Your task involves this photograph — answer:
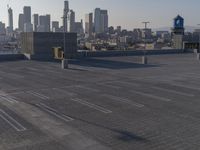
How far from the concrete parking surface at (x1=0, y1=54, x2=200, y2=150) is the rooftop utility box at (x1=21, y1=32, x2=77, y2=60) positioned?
24.6 m

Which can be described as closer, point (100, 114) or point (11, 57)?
point (100, 114)

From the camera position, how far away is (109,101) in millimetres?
21562

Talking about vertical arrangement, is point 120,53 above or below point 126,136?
above

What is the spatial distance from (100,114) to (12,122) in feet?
16.1

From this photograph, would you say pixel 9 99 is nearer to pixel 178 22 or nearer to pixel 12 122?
pixel 12 122

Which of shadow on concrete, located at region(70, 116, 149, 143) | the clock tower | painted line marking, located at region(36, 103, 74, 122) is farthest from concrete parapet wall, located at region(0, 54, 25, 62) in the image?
shadow on concrete, located at region(70, 116, 149, 143)

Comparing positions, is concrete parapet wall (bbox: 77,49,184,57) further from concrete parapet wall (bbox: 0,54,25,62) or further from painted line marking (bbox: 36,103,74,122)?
painted line marking (bbox: 36,103,74,122)

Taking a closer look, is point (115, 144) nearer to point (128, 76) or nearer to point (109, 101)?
point (109, 101)

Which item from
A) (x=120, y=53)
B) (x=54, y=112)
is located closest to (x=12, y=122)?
(x=54, y=112)

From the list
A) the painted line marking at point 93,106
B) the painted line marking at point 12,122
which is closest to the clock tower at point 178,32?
the painted line marking at point 93,106

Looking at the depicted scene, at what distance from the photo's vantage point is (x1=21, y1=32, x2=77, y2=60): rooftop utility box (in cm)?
5519

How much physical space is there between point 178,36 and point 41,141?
228 ft

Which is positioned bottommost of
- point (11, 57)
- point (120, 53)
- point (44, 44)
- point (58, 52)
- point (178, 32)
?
point (11, 57)

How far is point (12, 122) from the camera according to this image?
660 inches
